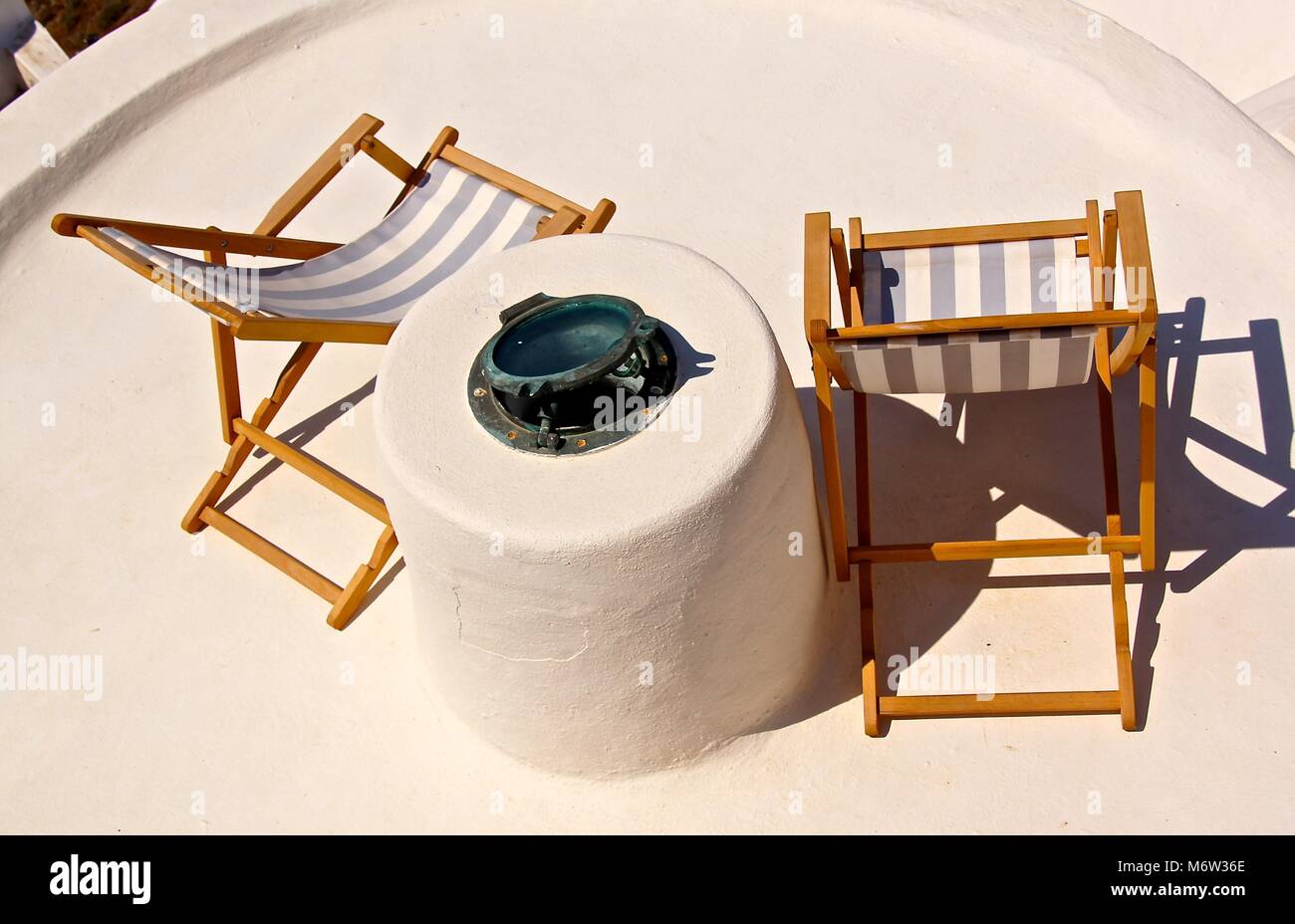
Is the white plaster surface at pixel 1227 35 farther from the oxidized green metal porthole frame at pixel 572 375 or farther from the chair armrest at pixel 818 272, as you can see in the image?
the oxidized green metal porthole frame at pixel 572 375

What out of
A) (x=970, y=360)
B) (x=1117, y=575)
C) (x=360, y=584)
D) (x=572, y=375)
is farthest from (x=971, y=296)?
(x=360, y=584)

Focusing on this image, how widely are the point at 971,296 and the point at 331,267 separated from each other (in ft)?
7.05

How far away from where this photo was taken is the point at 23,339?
232 inches

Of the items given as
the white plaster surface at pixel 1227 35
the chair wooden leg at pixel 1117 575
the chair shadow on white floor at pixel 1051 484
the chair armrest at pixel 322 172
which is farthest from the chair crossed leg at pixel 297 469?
the white plaster surface at pixel 1227 35

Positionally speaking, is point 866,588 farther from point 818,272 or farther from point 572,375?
point 572,375

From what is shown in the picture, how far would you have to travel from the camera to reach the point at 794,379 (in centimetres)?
524

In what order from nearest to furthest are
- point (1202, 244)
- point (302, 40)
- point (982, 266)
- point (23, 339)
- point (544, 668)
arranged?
point (544, 668)
point (982, 266)
point (1202, 244)
point (23, 339)
point (302, 40)

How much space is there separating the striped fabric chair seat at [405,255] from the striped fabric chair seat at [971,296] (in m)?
1.31

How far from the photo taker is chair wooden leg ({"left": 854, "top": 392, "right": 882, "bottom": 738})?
4.27 m

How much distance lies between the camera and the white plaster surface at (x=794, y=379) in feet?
14.0

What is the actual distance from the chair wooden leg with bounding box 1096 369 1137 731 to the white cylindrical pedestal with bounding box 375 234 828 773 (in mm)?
831

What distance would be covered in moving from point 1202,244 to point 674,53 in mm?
2387
